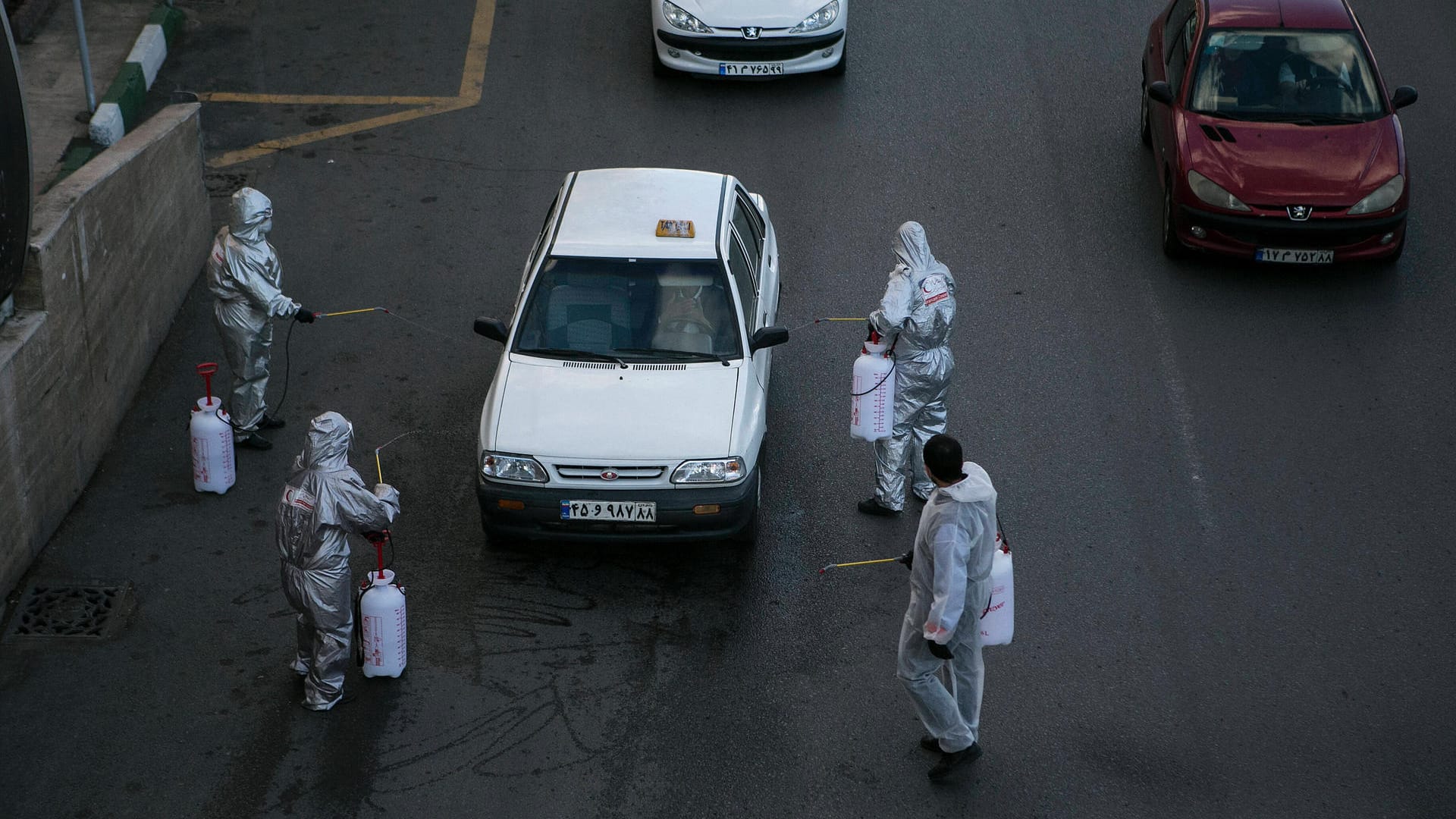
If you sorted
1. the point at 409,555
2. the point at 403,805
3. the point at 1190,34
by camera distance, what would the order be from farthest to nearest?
1. the point at 1190,34
2. the point at 409,555
3. the point at 403,805

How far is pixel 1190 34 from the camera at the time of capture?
12.1 m

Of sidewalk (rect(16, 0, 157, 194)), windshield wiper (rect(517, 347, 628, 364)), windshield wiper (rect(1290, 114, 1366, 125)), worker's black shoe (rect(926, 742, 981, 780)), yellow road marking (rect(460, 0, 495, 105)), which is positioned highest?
windshield wiper (rect(1290, 114, 1366, 125))

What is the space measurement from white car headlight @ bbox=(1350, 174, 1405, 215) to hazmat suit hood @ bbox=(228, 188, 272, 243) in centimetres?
773

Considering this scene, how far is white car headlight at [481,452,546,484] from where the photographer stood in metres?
7.79

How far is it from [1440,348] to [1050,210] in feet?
10.7

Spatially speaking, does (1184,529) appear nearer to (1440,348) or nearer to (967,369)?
(967,369)

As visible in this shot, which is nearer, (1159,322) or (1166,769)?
(1166,769)

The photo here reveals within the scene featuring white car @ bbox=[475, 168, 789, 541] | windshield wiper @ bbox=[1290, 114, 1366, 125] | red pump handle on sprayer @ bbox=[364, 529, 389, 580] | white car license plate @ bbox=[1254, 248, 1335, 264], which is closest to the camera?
red pump handle on sprayer @ bbox=[364, 529, 389, 580]

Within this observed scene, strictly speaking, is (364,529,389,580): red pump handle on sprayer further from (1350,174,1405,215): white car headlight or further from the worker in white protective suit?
(1350,174,1405,215): white car headlight

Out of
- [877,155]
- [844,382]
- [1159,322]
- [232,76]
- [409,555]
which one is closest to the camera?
[409,555]

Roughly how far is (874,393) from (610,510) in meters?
1.80

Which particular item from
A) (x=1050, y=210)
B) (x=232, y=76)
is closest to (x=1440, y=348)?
(x=1050, y=210)

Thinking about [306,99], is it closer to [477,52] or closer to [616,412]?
[477,52]

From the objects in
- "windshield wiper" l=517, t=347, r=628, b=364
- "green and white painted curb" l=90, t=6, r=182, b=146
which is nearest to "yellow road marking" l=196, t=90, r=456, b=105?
"green and white painted curb" l=90, t=6, r=182, b=146
